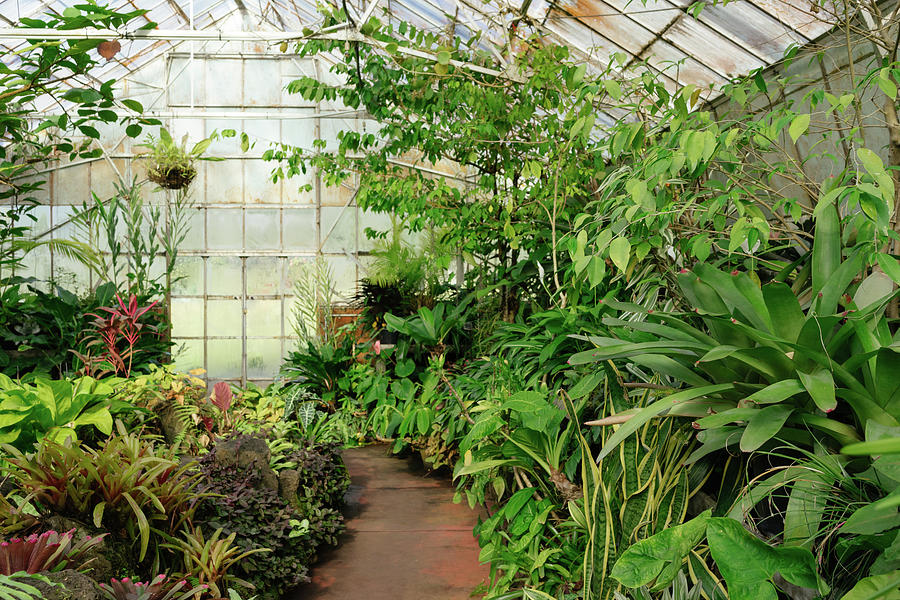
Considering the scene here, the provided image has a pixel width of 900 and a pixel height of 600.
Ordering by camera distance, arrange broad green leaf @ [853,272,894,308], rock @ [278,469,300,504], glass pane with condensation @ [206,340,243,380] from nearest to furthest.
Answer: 1. broad green leaf @ [853,272,894,308]
2. rock @ [278,469,300,504]
3. glass pane with condensation @ [206,340,243,380]

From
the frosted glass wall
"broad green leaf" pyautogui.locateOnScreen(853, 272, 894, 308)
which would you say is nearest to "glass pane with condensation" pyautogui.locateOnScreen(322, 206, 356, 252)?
the frosted glass wall

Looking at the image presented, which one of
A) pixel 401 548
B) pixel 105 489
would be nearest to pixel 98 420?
pixel 105 489

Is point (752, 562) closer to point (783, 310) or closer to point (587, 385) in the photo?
point (783, 310)

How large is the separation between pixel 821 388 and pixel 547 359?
182 centimetres

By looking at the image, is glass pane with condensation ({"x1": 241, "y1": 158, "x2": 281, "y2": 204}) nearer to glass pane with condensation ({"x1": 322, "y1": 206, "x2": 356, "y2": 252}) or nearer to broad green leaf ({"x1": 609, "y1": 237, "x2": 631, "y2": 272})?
glass pane with condensation ({"x1": 322, "y1": 206, "x2": 356, "y2": 252})

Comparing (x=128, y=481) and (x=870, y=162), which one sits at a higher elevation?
(x=870, y=162)

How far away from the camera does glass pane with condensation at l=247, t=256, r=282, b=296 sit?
27.6 ft

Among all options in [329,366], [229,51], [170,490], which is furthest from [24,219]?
[170,490]

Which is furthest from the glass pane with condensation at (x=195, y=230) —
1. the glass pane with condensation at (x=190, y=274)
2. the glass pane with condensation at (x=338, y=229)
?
the glass pane with condensation at (x=338, y=229)

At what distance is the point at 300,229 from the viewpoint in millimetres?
8430

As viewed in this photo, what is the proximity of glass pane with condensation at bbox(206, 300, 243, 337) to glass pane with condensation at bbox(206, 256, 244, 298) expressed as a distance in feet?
0.42

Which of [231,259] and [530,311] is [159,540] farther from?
[231,259]

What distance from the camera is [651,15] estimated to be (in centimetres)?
347

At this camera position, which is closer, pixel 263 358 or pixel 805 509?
pixel 805 509
